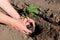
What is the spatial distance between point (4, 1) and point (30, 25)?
17.5 inches

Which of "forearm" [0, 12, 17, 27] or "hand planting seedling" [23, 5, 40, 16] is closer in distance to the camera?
"forearm" [0, 12, 17, 27]

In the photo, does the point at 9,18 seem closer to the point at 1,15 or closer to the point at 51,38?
the point at 1,15

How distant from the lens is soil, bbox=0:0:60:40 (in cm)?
266

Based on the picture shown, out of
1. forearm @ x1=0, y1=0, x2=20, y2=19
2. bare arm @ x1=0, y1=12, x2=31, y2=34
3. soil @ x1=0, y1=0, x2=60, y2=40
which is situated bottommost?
soil @ x1=0, y1=0, x2=60, y2=40

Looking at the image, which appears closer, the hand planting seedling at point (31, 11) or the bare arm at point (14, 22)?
the bare arm at point (14, 22)

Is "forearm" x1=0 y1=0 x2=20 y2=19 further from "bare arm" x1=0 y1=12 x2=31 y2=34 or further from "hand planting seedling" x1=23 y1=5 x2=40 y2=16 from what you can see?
"hand planting seedling" x1=23 y1=5 x2=40 y2=16

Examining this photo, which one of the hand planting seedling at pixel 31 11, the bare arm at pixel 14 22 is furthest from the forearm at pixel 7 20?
the hand planting seedling at pixel 31 11

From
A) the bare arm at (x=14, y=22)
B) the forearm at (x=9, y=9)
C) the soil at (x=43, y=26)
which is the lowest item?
the soil at (x=43, y=26)

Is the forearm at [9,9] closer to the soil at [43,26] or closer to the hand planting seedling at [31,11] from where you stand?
the soil at [43,26]

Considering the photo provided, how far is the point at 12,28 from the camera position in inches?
109

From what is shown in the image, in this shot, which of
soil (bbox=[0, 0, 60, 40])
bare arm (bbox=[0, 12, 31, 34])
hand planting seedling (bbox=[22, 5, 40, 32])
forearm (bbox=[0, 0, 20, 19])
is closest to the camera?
soil (bbox=[0, 0, 60, 40])

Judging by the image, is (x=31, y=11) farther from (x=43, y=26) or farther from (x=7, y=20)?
(x=7, y=20)

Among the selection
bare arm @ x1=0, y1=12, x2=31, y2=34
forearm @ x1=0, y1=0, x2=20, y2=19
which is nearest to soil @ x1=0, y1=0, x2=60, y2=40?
bare arm @ x1=0, y1=12, x2=31, y2=34

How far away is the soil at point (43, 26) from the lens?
266 centimetres
